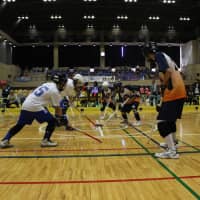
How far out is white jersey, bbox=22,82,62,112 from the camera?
6746mm

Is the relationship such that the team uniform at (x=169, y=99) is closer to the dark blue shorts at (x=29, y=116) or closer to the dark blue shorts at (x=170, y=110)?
the dark blue shorts at (x=170, y=110)

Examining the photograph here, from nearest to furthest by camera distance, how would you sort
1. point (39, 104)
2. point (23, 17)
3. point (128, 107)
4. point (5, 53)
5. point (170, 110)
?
point (170, 110) < point (39, 104) < point (128, 107) < point (23, 17) < point (5, 53)

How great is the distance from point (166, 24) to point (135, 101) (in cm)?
2878

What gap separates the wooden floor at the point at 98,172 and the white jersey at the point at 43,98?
Answer: 0.88m

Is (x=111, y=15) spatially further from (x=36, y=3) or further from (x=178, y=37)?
(x=178, y=37)

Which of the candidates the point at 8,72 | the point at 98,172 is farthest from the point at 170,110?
the point at 8,72

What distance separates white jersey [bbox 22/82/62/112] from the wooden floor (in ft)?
2.90

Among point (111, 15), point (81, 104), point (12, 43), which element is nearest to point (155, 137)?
point (81, 104)

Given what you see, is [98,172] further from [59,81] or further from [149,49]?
[59,81]

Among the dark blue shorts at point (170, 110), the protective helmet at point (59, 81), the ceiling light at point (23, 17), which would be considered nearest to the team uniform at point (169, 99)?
the dark blue shorts at point (170, 110)

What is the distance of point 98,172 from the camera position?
479cm

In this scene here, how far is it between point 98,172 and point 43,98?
261cm

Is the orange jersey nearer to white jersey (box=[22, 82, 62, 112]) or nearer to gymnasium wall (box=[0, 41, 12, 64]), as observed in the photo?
white jersey (box=[22, 82, 62, 112])

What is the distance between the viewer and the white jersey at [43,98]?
6746 mm
